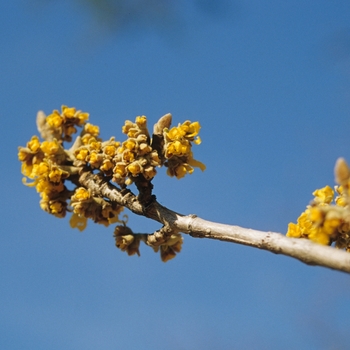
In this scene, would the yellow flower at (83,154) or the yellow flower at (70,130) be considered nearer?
the yellow flower at (83,154)

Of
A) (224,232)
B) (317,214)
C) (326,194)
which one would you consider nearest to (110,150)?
(224,232)

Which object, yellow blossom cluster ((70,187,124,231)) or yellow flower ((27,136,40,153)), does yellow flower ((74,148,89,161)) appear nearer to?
yellow blossom cluster ((70,187,124,231))

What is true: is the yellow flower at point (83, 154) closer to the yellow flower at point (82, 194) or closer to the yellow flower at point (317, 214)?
the yellow flower at point (82, 194)

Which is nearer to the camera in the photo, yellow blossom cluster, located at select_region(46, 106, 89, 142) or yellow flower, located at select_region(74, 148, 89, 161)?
yellow flower, located at select_region(74, 148, 89, 161)

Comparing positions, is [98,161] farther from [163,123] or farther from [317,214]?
[317,214]

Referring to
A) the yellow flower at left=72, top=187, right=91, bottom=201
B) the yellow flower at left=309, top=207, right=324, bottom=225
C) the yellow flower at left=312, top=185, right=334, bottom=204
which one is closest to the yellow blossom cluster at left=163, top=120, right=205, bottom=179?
the yellow flower at left=72, top=187, right=91, bottom=201

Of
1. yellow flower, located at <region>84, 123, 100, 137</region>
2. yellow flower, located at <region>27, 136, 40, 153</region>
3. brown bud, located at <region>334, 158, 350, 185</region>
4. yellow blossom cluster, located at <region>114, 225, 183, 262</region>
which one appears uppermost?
yellow flower, located at <region>84, 123, 100, 137</region>

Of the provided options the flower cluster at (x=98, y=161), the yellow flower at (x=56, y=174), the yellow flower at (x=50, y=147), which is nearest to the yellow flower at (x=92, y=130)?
the flower cluster at (x=98, y=161)
